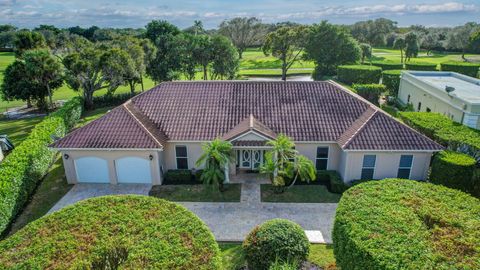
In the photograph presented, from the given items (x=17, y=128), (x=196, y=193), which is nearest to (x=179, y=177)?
(x=196, y=193)

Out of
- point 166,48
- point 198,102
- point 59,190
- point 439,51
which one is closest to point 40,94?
point 166,48

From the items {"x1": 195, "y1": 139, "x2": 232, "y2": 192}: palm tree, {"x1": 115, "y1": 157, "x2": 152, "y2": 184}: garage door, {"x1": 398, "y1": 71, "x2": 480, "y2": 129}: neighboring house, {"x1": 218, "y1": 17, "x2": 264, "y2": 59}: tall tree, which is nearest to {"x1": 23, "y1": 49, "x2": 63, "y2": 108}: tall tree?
{"x1": 115, "y1": 157, "x2": 152, "y2": 184}: garage door

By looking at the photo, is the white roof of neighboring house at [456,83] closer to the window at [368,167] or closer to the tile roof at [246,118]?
the tile roof at [246,118]

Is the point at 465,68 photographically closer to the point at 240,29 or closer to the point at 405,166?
the point at 405,166

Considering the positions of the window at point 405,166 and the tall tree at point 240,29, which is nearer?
the window at point 405,166

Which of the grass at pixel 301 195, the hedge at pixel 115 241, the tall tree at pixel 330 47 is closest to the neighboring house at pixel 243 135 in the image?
the grass at pixel 301 195

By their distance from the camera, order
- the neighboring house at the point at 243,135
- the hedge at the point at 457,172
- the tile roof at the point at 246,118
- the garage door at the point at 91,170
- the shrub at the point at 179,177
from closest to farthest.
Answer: the hedge at the point at 457,172
the neighboring house at the point at 243,135
the tile roof at the point at 246,118
the garage door at the point at 91,170
the shrub at the point at 179,177

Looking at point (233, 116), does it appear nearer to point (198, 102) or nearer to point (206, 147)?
point (198, 102)
